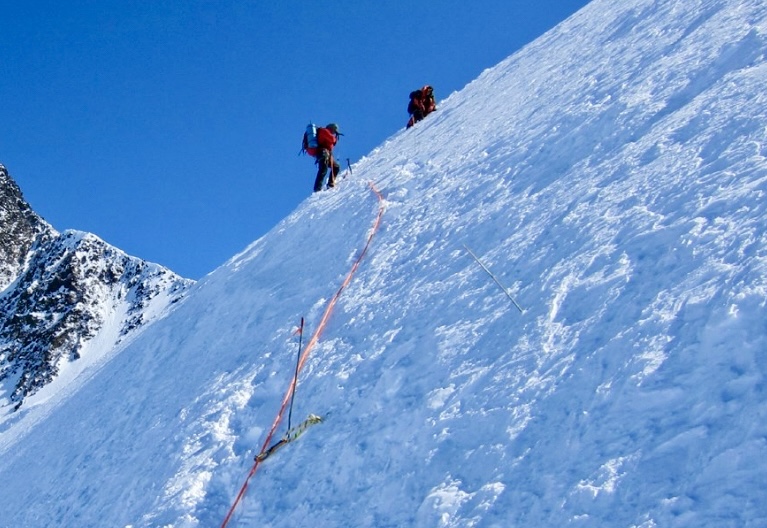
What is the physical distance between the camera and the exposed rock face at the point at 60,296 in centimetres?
5091

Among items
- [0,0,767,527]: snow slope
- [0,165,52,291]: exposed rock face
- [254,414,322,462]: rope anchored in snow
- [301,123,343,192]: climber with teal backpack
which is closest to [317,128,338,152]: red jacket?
[301,123,343,192]: climber with teal backpack

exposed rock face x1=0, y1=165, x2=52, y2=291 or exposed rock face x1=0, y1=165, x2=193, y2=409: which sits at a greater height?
exposed rock face x1=0, y1=165, x2=52, y2=291

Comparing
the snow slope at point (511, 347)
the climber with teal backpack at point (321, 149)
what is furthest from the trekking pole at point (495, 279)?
the climber with teal backpack at point (321, 149)

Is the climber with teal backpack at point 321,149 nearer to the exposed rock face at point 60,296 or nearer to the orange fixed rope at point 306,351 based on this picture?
the orange fixed rope at point 306,351

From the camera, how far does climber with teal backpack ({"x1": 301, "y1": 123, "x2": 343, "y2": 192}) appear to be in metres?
15.8

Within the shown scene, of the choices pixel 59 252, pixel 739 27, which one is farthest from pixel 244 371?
pixel 59 252

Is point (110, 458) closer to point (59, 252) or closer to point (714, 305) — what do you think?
point (714, 305)

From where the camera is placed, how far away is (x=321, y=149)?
15750 millimetres

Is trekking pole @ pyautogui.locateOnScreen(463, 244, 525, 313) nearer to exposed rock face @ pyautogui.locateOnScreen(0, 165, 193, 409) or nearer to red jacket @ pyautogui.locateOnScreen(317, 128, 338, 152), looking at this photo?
red jacket @ pyautogui.locateOnScreen(317, 128, 338, 152)

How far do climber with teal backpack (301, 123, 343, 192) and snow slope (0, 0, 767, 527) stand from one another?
3.00 metres

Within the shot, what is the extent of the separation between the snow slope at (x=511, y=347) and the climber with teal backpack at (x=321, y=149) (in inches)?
118

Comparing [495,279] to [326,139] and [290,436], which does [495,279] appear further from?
[326,139]

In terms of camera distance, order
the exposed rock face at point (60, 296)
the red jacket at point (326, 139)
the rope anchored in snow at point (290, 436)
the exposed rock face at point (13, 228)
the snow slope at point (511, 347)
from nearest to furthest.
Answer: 1. the snow slope at point (511, 347)
2. the rope anchored in snow at point (290, 436)
3. the red jacket at point (326, 139)
4. the exposed rock face at point (60, 296)
5. the exposed rock face at point (13, 228)

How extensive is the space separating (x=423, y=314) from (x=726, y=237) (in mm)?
3004
